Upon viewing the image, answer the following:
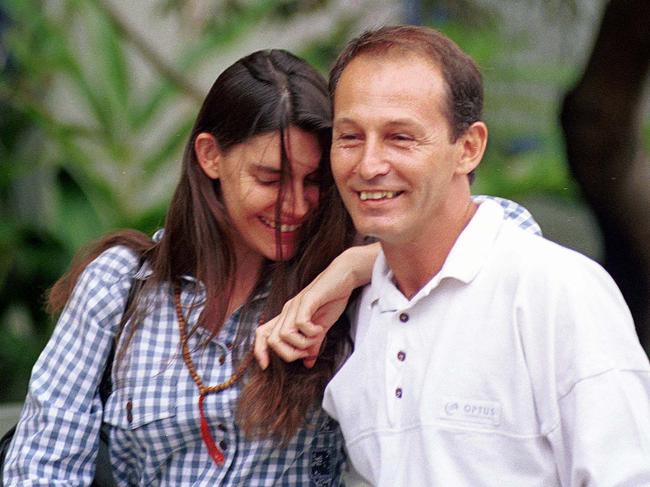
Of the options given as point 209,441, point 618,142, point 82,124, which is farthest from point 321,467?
point 82,124

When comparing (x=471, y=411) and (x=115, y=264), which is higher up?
(x=115, y=264)

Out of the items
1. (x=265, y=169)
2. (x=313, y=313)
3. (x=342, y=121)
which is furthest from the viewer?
(x=265, y=169)

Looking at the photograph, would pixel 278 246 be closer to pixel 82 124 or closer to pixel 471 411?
pixel 471 411

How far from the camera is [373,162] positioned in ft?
7.03

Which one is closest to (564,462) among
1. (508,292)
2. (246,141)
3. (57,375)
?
(508,292)

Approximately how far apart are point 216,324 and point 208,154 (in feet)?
1.16

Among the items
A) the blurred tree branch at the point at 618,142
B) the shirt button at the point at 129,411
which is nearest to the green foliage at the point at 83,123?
the blurred tree branch at the point at 618,142

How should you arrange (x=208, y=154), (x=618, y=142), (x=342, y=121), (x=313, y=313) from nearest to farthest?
(x=342, y=121) < (x=313, y=313) < (x=208, y=154) < (x=618, y=142)

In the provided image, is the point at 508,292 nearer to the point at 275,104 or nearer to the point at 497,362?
the point at 497,362

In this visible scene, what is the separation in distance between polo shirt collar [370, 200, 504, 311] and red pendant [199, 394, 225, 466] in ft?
1.59

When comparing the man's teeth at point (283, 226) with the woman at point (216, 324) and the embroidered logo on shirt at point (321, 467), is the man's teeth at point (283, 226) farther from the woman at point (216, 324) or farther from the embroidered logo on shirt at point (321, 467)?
the embroidered logo on shirt at point (321, 467)

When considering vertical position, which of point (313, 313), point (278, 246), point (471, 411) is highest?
point (278, 246)

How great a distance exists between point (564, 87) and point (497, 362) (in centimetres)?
244

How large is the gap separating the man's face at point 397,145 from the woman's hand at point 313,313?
315 millimetres
